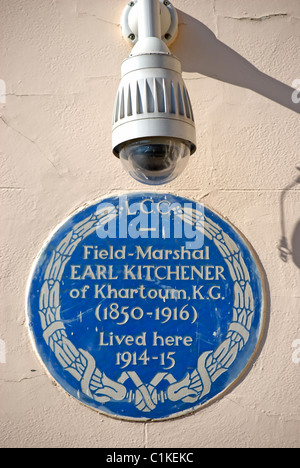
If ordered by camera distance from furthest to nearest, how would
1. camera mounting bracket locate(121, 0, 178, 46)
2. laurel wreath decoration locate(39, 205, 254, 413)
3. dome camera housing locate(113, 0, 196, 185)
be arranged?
camera mounting bracket locate(121, 0, 178, 46)
laurel wreath decoration locate(39, 205, 254, 413)
dome camera housing locate(113, 0, 196, 185)

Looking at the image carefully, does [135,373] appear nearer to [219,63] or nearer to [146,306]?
[146,306]

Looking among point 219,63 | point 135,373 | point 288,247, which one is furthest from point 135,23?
point 135,373

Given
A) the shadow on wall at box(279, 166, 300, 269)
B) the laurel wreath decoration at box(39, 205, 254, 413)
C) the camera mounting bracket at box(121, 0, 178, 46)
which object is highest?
the camera mounting bracket at box(121, 0, 178, 46)

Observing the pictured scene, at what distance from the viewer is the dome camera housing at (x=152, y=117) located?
4.49 feet

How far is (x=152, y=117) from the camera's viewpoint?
4.47 ft

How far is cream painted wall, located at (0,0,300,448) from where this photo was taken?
5.50 feet

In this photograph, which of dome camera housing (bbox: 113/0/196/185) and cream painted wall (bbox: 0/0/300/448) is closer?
dome camera housing (bbox: 113/0/196/185)

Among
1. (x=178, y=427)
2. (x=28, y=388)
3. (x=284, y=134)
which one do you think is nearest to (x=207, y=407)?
(x=178, y=427)

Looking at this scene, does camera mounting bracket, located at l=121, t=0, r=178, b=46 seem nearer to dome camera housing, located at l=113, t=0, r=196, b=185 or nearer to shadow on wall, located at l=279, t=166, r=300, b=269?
dome camera housing, located at l=113, t=0, r=196, b=185

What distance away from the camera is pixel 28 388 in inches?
65.9

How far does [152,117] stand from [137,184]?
432mm

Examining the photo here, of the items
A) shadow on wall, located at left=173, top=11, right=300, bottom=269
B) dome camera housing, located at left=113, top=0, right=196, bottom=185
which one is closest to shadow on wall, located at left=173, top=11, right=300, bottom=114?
shadow on wall, located at left=173, top=11, right=300, bottom=269
